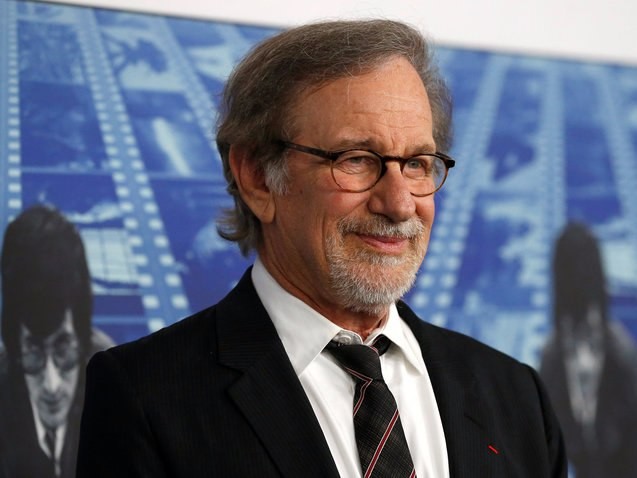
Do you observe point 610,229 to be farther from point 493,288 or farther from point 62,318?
point 62,318

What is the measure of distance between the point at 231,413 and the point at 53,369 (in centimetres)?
74

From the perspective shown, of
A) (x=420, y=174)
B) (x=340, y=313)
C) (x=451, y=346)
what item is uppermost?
(x=420, y=174)

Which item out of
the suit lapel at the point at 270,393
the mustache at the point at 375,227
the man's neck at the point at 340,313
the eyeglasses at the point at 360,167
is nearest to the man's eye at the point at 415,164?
the eyeglasses at the point at 360,167

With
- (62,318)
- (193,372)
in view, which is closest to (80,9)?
(62,318)

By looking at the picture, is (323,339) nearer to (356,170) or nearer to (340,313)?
(340,313)

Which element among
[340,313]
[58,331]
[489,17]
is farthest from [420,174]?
[489,17]

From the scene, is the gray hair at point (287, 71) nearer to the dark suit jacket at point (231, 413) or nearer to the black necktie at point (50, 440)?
the dark suit jacket at point (231, 413)

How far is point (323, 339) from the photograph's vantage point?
163cm

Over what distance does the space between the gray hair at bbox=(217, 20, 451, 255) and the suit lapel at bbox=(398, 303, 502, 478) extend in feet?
1.23

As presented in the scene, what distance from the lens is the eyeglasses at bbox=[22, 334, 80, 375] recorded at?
6.84 feet

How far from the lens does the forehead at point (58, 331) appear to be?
6.84ft

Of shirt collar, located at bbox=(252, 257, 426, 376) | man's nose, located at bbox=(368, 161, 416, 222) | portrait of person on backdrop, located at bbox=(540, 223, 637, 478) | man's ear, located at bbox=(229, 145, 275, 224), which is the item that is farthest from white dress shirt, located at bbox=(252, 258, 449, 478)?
portrait of person on backdrop, located at bbox=(540, 223, 637, 478)

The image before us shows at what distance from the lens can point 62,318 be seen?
2129mm

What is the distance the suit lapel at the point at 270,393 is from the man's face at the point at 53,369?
0.59m
